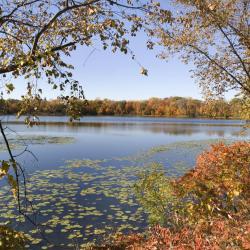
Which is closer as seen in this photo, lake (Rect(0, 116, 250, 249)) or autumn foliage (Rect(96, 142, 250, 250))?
autumn foliage (Rect(96, 142, 250, 250))

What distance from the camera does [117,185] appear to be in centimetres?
1788

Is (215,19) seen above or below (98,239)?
above

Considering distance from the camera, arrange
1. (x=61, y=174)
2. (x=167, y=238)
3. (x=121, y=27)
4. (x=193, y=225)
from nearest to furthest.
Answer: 1. (x=121, y=27)
2. (x=167, y=238)
3. (x=193, y=225)
4. (x=61, y=174)

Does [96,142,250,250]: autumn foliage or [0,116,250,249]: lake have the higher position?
[96,142,250,250]: autumn foliage

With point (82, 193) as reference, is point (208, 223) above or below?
above

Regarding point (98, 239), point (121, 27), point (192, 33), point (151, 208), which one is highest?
point (192, 33)

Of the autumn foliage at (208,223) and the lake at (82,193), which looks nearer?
the autumn foliage at (208,223)

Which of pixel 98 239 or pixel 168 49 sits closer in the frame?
pixel 98 239

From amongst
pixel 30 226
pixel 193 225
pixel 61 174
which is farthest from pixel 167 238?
pixel 61 174

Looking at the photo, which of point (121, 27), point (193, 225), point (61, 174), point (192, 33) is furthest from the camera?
point (61, 174)

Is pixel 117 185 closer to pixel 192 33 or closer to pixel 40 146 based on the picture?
pixel 192 33

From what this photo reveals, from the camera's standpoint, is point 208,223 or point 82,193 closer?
point 208,223

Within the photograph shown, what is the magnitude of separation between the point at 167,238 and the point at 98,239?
13.1ft

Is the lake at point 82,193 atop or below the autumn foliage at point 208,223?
below
